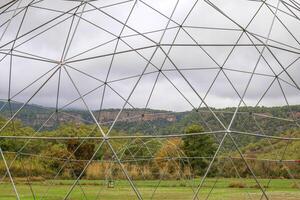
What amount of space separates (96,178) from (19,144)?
47.5 ft

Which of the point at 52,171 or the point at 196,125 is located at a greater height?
the point at 196,125

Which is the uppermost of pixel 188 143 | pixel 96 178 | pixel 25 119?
pixel 25 119

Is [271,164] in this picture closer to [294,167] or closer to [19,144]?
[294,167]

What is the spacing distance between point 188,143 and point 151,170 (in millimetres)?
8456

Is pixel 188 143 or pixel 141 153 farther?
pixel 141 153

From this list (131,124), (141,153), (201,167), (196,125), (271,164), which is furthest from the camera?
(131,124)

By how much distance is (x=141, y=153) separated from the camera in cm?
7225

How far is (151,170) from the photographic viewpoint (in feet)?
186

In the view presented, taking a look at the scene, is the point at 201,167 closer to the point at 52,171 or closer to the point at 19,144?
the point at 52,171

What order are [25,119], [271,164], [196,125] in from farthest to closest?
[25,119], [196,125], [271,164]

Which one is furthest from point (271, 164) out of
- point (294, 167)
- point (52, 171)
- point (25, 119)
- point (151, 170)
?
point (25, 119)

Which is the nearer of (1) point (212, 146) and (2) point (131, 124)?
(1) point (212, 146)

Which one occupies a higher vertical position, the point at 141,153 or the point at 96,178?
the point at 141,153

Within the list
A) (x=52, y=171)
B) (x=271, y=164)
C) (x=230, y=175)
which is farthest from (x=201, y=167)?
(x=52, y=171)
